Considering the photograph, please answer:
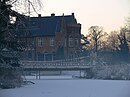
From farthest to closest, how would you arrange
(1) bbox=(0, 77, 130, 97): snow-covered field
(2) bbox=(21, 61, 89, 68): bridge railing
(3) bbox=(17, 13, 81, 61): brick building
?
(3) bbox=(17, 13, 81, 61): brick building
(2) bbox=(21, 61, 89, 68): bridge railing
(1) bbox=(0, 77, 130, 97): snow-covered field

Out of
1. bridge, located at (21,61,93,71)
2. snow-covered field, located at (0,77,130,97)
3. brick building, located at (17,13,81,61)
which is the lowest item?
snow-covered field, located at (0,77,130,97)

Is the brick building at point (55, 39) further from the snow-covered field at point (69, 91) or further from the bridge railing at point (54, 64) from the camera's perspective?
the snow-covered field at point (69, 91)

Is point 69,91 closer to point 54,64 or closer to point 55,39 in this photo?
point 54,64

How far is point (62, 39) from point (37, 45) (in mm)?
4342

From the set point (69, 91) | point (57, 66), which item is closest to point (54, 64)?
point (57, 66)

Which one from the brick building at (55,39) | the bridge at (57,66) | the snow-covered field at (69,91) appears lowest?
the snow-covered field at (69,91)

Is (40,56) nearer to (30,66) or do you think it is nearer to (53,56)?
(53,56)

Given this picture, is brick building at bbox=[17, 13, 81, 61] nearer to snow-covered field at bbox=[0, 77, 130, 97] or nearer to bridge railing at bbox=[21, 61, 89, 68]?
bridge railing at bbox=[21, 61, 89, 68]

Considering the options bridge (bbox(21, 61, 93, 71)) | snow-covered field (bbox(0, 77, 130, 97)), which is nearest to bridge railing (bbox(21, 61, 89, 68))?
bridge (bbox(21, 61, 93, 71))

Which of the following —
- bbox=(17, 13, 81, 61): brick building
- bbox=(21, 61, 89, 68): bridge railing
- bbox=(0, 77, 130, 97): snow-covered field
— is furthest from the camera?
bbox=(17, 13, 81, 61): brick building

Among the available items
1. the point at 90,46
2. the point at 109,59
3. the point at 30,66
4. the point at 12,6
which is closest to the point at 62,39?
the point at 109,59

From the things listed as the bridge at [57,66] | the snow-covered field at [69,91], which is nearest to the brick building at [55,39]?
the bridge at [57,66]

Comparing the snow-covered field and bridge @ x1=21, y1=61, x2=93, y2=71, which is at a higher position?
bridge @ x1=21, y1=61, x2=93, y2=71

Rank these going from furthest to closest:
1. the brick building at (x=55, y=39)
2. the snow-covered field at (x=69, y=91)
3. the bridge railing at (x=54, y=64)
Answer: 1. the brick building at (x=55, y=39)
2. the bridge railing at (x=54, y=64)
3. the snow-covered field at (x=69, y=91)
